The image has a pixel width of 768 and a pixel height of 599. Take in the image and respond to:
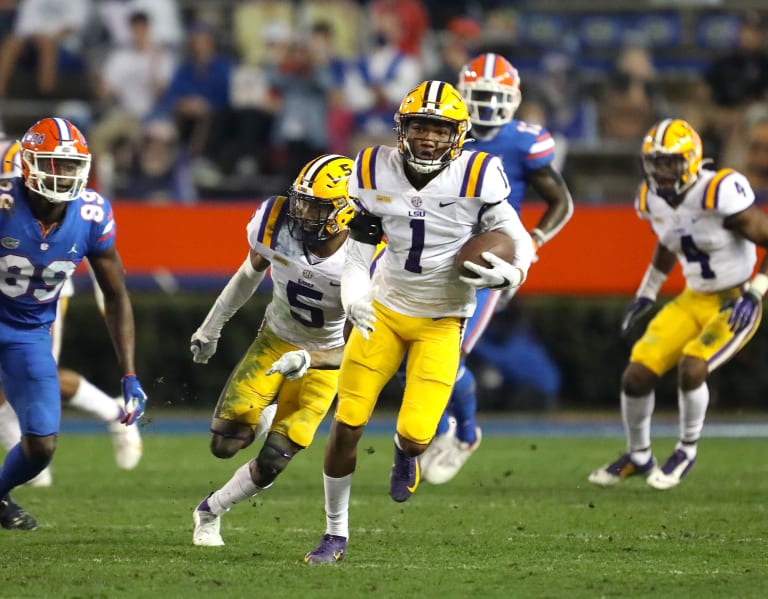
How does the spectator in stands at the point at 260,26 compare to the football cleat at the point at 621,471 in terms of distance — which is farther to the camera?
the spectator in stands at the point at 260,26

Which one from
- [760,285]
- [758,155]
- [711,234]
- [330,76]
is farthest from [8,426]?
[758,155]

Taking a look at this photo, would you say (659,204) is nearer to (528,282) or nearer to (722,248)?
(722,248)

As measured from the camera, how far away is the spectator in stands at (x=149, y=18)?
1297 cm

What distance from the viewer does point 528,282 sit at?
36.0 ft

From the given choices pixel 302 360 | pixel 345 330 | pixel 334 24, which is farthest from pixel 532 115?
pixel 302 360

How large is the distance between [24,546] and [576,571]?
81.2 inches

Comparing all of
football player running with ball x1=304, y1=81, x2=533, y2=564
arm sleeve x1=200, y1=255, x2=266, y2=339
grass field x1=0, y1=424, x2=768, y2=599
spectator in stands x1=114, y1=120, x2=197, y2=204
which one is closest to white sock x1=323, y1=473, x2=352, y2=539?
football player running with ball x1=304, y1=81, x2=533, y2=564

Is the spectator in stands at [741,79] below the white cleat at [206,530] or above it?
above

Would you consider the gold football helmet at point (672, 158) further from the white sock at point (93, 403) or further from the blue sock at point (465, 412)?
the white sock at point (93, 403)

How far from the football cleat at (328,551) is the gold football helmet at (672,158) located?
113 inches

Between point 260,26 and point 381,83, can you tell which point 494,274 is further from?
point 260,26

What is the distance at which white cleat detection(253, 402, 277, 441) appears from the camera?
18.9 feet

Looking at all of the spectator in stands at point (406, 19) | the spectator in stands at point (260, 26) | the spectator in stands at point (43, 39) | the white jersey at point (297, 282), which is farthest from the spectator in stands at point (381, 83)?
the white jersey at point (297, 282)

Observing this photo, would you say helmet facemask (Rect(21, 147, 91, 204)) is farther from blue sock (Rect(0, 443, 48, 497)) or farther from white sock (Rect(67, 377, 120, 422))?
white sock (Rect(67, 377, 120, 422))
